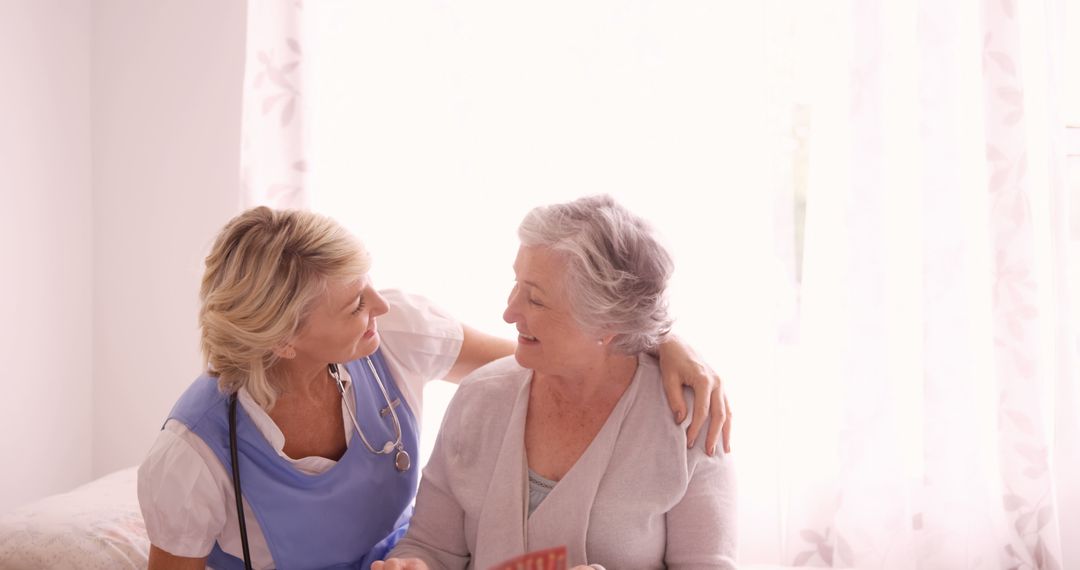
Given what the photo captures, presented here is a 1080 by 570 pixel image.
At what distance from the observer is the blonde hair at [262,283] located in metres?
1.62

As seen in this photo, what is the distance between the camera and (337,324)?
5.55ft

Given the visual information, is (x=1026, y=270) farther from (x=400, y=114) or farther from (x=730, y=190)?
(x=400, y=114)

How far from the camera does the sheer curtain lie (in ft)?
7.83

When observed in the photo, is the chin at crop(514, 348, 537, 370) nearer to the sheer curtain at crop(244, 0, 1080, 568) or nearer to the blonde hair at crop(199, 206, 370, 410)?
the blonde hair at crop(199, 206, 370, 410)

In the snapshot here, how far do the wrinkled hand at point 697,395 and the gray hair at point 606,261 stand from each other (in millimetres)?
102

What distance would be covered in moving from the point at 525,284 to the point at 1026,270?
1.42 meters

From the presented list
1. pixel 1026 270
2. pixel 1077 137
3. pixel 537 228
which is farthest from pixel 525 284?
pixel 1077 137

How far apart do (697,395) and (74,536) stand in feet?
4.38

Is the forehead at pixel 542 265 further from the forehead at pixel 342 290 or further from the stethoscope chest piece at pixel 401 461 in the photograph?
the stethoscope chest piece at pixel 401 461

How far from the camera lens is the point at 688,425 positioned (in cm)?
168

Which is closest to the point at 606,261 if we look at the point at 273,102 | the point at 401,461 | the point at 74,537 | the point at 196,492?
the point at 401,461

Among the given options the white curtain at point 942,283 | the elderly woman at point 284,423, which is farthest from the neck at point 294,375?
the white curtain at point 942,283

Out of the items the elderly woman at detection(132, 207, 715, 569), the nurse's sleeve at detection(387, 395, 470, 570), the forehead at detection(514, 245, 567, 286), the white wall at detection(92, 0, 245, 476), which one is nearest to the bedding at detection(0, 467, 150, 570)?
the elderly woman at detection(132, 207, 715, 569)

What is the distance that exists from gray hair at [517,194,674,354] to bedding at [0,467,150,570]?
1.11 meters
